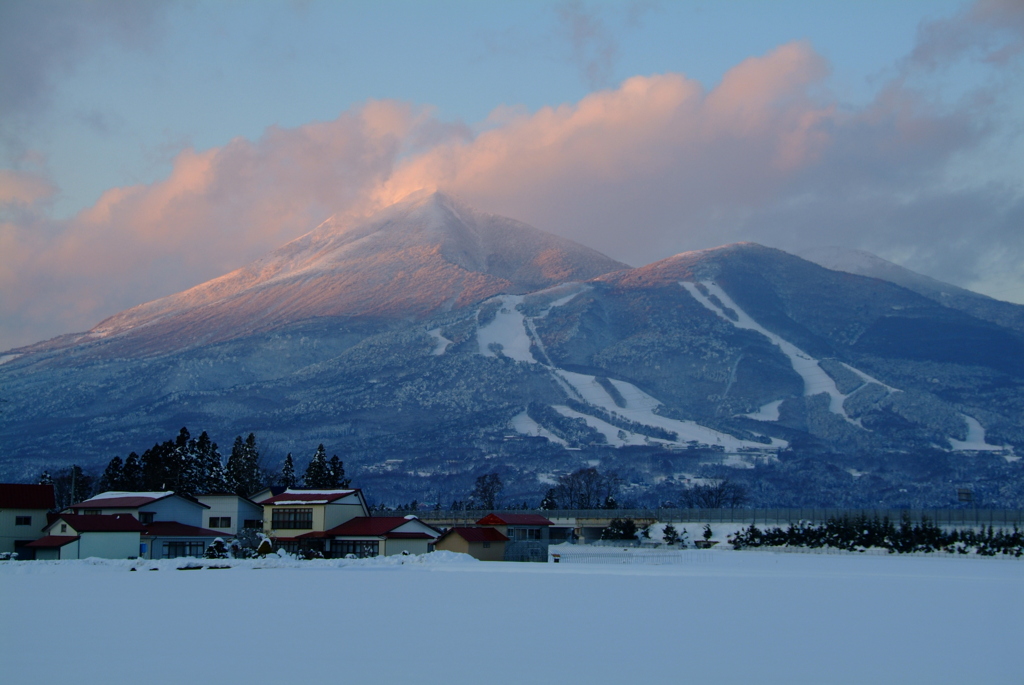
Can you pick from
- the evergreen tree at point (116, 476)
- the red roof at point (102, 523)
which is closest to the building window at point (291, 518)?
the red roof at point (102, 523)

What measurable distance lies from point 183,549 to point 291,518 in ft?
28.0

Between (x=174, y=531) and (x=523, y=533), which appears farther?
(x=523, y=533)

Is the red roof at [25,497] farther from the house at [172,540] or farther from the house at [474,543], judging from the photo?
the house at [474,543]

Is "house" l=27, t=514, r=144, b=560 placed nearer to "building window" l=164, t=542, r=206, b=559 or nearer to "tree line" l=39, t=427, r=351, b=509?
"building window" l=164, t=542, r=206, b=559

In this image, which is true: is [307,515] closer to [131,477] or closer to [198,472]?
[198,472]

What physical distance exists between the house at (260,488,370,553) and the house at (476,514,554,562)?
12.9 metres

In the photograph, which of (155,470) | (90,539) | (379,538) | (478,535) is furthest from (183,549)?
(155,470)

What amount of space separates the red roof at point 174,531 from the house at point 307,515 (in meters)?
3.97

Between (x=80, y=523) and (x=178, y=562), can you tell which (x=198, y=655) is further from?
(x=80, y=523)

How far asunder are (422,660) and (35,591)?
2319 cm

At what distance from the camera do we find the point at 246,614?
108 ft

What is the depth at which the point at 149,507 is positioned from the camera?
76938mm

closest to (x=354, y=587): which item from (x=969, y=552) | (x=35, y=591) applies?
(x=35, y=591)

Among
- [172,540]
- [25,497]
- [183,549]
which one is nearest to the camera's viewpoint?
[25,497]
